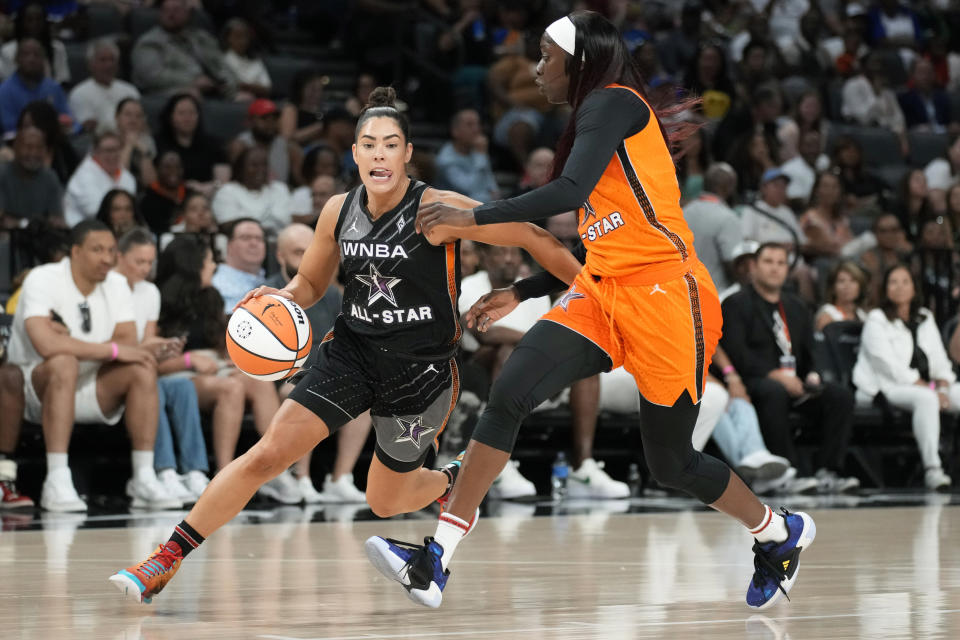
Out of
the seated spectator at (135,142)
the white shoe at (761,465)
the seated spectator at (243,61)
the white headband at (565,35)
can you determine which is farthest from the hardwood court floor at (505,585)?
the seated spectator at (243,61)

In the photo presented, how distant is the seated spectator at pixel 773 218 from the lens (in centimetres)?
1066

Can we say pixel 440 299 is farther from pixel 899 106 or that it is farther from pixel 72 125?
pixel 899 106

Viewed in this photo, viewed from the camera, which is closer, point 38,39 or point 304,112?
point 38,39

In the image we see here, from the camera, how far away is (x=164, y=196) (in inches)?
382

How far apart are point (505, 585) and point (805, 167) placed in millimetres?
8756

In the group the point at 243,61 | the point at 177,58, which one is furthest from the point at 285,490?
the point at 243,61

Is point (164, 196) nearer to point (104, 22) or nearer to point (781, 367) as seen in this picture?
point (104, 22)

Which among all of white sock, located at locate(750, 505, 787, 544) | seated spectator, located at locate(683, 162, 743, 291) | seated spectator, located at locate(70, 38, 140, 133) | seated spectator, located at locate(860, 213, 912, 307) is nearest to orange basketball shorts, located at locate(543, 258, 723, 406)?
white sock, located at locate(750, 505, 787, 544)

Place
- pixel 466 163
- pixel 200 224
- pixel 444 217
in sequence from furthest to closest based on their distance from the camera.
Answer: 1. pixel 466 163
2. pixel 200 224
3. pixel 444 217

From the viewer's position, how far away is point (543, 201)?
387 centimetres

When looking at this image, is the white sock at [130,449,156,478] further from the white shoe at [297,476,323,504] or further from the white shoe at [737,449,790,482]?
the white shoe at [737,449,790,482]

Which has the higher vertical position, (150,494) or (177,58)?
(177,58)

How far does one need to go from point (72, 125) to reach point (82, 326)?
10.5 ft

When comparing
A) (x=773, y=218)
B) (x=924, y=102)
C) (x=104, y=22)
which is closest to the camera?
(x=773, y=218)
